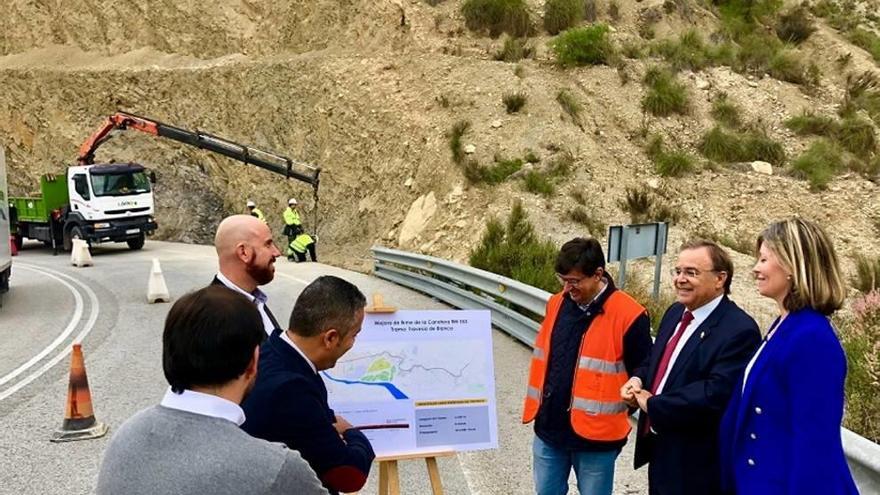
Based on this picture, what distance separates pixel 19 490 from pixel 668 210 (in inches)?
588

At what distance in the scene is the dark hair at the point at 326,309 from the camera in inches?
110

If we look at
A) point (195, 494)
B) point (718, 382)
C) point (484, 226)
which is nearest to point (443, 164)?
point (484, 226)

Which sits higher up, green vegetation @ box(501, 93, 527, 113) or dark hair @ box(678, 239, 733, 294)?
green vegetation @ box(501, 93, 527, 113)

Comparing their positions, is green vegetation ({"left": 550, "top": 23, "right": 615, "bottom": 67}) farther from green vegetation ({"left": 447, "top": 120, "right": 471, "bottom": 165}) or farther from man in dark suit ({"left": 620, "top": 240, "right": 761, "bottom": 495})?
man in dark suit ({"left": 620, "top": 240, "right": 761, "bottom": 495})

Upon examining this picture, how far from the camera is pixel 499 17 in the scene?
2434cm

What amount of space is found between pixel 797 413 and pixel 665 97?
19.7 m

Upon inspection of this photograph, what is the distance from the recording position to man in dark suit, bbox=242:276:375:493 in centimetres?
249

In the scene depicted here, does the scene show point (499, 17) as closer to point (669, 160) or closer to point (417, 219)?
point (669, 160)

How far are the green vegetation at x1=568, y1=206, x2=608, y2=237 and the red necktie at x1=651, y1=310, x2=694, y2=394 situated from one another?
1332 centimetres

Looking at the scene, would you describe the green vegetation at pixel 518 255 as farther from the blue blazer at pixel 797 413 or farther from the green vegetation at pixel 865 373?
the blue blazer at pixel 797 413

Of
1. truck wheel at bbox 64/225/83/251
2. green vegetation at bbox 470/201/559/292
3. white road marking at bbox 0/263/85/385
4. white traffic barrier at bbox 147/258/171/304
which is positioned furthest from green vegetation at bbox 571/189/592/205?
truck wheel at bbox 64/225/83/251

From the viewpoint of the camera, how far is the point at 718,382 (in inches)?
123

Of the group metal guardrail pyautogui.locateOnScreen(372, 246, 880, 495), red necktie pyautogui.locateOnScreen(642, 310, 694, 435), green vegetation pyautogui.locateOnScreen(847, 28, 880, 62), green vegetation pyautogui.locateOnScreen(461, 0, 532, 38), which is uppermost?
green vegetation pyautogui.locateOnScreen(461, 0, 532, 38)

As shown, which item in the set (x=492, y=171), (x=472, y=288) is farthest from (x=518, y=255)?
(x=492, y=171)
